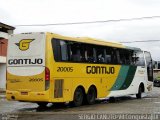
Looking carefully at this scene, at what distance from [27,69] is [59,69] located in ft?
4.57

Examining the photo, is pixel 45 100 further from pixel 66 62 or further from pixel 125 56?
pixel 125 56

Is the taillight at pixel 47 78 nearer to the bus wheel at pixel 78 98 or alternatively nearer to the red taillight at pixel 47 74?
the red taillight at pixel 47 74

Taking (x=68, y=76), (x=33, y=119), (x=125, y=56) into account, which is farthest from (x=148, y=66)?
(x=33, y=119)

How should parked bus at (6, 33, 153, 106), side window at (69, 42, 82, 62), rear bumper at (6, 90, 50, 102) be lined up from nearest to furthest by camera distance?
rear bumper at (6, 90, 50, 102), parked bus at (6, 33, 153, 106), side window at (69, 42, 82, 62)

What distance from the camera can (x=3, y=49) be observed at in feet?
142

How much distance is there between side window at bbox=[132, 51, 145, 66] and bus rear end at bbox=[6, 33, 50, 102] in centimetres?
951

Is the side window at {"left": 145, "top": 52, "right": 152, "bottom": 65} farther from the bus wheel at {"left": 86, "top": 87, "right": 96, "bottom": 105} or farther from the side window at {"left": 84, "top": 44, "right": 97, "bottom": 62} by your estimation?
the bus wheel at {"left": 86, "top": 87, "right": 96, "bottom": 105}

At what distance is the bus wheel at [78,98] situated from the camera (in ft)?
68.5

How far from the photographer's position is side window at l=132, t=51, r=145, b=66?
90.4 ft

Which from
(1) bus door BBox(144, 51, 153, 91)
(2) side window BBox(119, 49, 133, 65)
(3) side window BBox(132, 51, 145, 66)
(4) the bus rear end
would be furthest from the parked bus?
(1) bus door BBox(144, 51, 153, 91)

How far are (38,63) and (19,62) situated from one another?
103 centimetres

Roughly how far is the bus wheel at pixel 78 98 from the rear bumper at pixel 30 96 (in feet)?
7.60

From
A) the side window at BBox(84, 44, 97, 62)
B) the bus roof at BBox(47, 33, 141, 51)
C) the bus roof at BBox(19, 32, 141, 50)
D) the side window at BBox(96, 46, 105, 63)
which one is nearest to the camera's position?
the bus roof at BBox(19, 32, 141, 50)

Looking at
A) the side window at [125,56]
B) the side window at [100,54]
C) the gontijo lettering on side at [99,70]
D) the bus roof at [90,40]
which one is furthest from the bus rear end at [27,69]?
the side window at [125,56]
